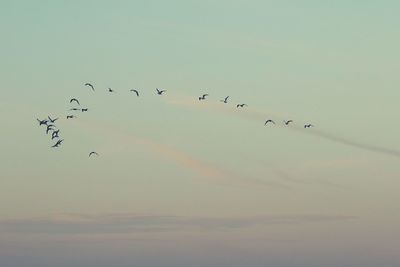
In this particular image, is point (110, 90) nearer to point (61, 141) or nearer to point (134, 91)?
point (134, 91)

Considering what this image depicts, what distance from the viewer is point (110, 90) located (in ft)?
488

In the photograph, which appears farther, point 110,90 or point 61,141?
point 61,141

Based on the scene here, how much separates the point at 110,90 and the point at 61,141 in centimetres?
2380

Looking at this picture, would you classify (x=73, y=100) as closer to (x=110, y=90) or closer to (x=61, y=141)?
(x=61, y=141)

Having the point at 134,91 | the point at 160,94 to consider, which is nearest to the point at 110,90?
the point at 134,91

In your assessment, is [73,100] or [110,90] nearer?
[110,90]

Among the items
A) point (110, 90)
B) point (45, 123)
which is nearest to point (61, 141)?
point (45, 123)

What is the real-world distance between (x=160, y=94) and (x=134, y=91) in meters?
13.2

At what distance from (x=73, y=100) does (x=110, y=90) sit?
21981 millimetres

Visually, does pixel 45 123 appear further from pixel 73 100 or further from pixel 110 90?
pixel 110 90

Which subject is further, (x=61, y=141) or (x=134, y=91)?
(x=61, y=141)

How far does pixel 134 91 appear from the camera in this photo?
152 meters

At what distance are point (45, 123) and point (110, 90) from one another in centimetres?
2470

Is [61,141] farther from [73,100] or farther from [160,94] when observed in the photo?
[160,94]
